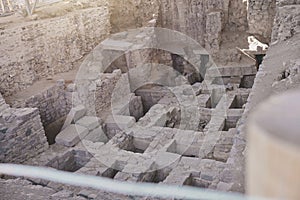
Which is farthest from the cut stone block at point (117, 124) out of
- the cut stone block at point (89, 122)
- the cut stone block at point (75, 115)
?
the cut stone block at point (75, 115)

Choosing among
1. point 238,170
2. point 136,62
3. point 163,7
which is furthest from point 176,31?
point 238,170

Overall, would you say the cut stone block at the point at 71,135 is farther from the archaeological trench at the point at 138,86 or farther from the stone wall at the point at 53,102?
the stone wall at the point at 53,102

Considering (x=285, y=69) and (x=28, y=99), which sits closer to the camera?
(x=285, y=69)

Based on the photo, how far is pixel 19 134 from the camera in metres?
7.42

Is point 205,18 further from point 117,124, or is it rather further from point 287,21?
point 117,124

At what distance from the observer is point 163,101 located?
400 inches

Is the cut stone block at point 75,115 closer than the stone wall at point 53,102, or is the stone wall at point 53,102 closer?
the cut stone block at point 75,115

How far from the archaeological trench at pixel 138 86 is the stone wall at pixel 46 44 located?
31mm

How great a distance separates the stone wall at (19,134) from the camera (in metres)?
7.31

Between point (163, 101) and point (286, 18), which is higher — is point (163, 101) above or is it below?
below

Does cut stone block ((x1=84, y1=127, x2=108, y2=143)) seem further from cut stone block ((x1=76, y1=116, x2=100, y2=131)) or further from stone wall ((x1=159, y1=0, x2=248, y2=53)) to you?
stone wall ((x1=159, y1=0, x2=248, y2=53))

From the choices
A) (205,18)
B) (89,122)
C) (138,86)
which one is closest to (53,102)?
(89,122)

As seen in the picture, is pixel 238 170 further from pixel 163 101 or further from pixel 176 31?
pixel 176 31

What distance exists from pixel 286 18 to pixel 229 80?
3.46 m
